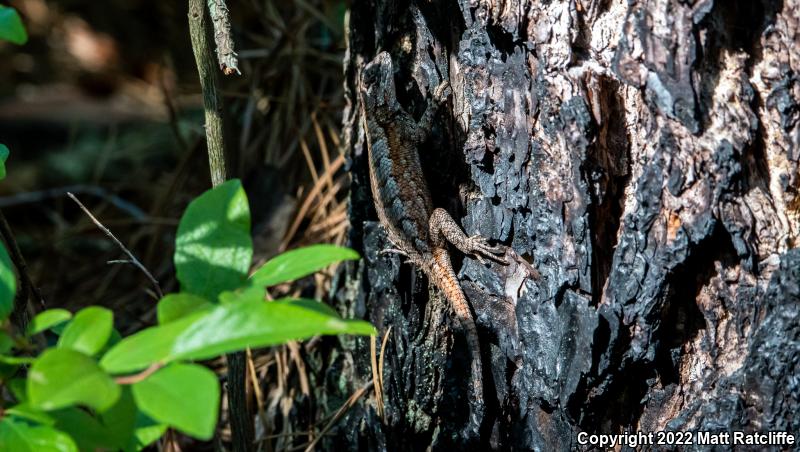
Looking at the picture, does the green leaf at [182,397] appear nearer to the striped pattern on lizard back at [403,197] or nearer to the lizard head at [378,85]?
the striped pattern on lizard back at [403,197]

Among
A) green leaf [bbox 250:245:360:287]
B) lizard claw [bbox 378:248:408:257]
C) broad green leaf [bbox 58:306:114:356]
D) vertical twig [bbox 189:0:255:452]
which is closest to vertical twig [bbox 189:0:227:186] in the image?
vertical twig [bbox 189:0:255:452]

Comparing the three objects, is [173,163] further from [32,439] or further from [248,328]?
A: [248,328]

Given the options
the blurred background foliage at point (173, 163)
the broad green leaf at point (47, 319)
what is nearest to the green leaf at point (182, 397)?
the broad green leaf at point (47, 319)

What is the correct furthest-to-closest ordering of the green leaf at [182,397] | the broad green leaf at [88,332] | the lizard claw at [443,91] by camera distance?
the lizard claw at [443,91] → the broad green leaf at [88,332] → the green leaf at [182,397]

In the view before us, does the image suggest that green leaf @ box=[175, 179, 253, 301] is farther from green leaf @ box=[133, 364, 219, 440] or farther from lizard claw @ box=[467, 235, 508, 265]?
lizard claw @ box=[467, 235, 508, 265]

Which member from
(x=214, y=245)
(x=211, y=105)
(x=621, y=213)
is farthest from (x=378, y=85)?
(x=214, y=245)

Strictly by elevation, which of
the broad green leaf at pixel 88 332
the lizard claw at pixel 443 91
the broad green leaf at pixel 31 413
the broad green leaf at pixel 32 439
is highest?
the lizard claw at pixel 443 91

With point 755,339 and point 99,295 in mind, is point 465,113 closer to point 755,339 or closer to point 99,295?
point 755,339
